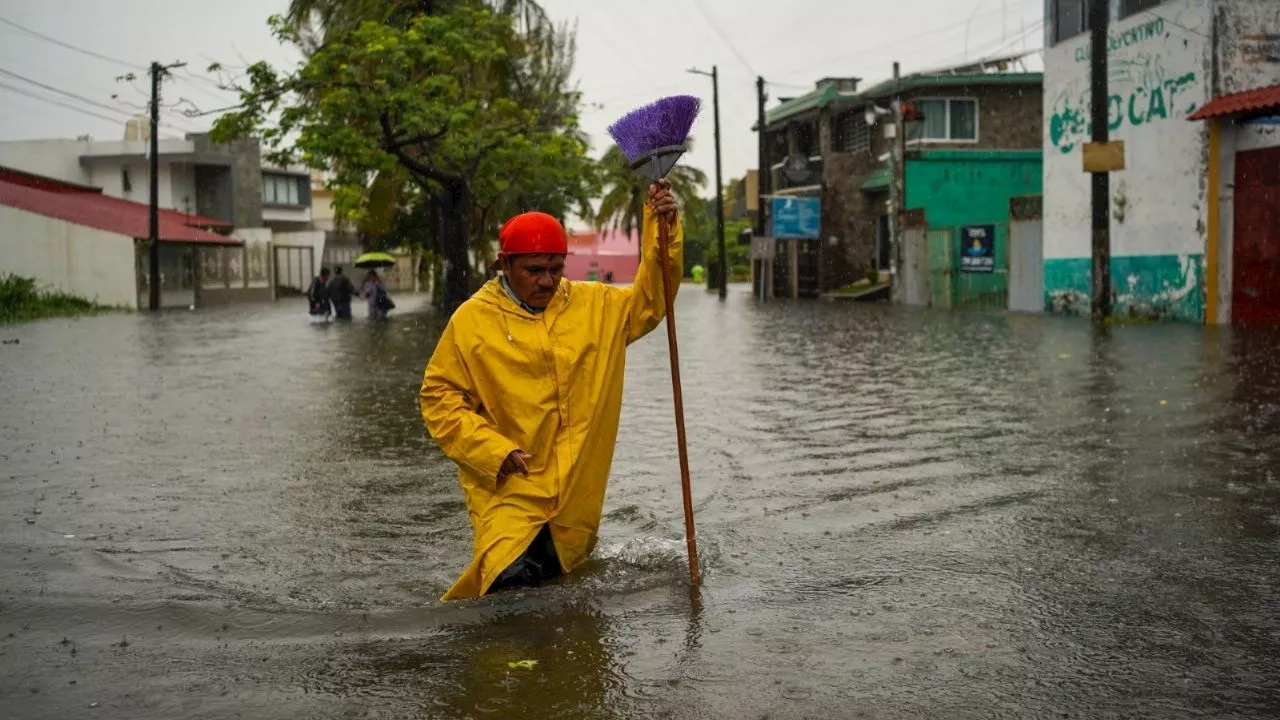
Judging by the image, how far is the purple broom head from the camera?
5043 mm

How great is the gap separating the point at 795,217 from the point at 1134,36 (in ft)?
63.8

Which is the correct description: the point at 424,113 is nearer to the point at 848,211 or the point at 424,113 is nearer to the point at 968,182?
the point at 968,182

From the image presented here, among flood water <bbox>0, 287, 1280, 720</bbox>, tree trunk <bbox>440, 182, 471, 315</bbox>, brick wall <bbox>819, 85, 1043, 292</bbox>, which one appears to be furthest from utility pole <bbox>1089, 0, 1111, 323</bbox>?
brick wall <bbox>819, 85, 1043, 292</bbox>

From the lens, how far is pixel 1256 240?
66.5ft

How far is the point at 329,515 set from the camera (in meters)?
7.05

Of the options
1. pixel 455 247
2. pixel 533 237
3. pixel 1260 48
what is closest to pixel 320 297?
pixel 455 247

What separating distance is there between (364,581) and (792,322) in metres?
21.6

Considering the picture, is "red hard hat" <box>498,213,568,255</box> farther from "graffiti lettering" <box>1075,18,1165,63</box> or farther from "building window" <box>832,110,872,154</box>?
"building window" <box>832,110,872,154</box>

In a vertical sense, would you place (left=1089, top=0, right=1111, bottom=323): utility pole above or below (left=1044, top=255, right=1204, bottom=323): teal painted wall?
above

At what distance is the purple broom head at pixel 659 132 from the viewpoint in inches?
199

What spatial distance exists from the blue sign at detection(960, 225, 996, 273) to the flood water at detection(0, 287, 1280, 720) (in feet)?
58.3

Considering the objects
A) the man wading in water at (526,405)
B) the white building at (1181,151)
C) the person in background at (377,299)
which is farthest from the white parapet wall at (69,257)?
the man wading in water at (526,405)

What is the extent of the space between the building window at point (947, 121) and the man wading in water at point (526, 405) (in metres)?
35.7

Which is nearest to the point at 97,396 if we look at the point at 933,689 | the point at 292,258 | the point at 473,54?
the point at 933,689
